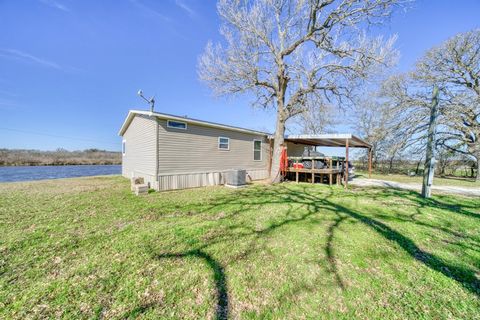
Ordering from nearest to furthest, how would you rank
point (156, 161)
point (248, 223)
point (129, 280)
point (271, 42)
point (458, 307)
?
point (458, 307)
point (129, 280)
point (248, 223)
point (156, 161)
point (271, 42)

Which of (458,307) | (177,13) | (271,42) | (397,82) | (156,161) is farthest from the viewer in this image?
(397,82)

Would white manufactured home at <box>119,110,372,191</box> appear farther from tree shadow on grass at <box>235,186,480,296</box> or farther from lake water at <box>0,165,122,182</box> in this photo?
lake water at <box>0,165,122,182</box>

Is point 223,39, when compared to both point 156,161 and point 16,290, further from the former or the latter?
point 16,290

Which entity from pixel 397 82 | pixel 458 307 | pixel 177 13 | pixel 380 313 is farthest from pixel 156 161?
pixel 397 82

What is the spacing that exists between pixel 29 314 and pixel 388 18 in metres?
12.8

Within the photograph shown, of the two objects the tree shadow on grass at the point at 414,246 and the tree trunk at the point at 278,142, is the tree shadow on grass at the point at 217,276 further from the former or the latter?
the tree trunk at the point at 278,142

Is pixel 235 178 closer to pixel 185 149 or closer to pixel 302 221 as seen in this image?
pixel 185 149

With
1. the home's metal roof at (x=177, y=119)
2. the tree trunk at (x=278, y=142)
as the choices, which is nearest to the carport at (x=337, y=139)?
the tree trunk at (x=278, y=142)

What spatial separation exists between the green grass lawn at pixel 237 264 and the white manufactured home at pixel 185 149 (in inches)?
125

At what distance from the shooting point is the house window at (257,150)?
1223cm

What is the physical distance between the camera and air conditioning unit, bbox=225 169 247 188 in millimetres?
9328

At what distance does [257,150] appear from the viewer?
1245cm

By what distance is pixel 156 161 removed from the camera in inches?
306

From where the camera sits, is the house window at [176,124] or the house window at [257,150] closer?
the house window at [176,124]
